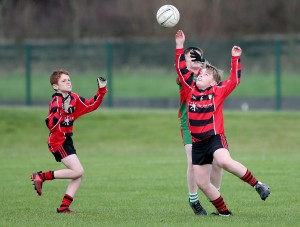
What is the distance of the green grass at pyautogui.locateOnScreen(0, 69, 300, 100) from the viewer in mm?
28625

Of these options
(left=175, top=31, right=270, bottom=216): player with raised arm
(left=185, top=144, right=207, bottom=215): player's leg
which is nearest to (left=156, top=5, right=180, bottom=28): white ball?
(left=175, top=31, right=270, bottom=216): player with raised arm

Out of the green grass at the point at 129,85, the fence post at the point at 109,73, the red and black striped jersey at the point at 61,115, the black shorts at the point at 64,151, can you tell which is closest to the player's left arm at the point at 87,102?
the red and black striped jersey at the point at 61,115

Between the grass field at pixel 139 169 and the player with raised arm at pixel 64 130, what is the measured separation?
351 mm

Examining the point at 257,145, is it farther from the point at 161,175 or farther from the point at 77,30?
the point at 77,30

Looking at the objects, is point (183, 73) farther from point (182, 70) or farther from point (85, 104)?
point (85, 104)

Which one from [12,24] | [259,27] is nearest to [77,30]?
[12,24]

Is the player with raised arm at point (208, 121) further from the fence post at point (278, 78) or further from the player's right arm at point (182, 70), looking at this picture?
the fence post at point (278, 78)

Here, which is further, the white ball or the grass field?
the white ball

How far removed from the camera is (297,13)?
136 feet

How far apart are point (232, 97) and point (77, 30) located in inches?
581

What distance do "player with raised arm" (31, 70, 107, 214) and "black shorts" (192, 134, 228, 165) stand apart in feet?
5.14

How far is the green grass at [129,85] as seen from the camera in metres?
28.6

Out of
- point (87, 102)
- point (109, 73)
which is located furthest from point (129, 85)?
point (87, 102)

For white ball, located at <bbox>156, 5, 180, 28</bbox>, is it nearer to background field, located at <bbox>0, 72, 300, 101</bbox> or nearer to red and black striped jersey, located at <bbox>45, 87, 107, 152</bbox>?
red and black striped jersey, located at <bbox>45, 87, 107, 152</bbox>
